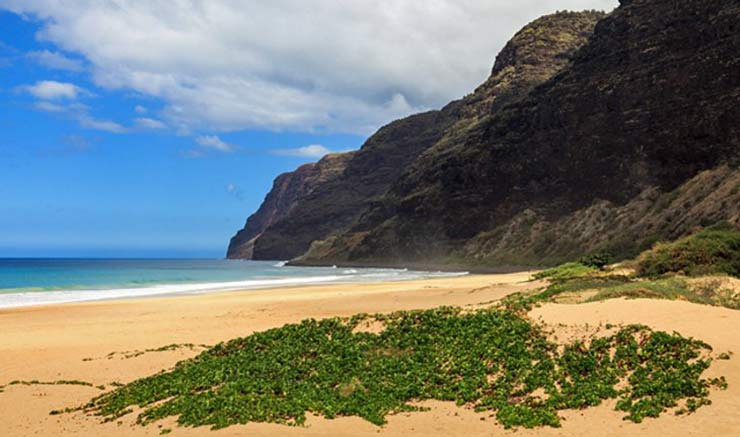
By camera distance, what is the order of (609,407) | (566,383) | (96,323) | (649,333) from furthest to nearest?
1. (96,323)
2. (649,333)
3. (566,383)
4. (609,407)

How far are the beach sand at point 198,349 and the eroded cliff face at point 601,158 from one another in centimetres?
3850

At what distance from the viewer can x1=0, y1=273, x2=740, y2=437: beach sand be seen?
32.2 ft

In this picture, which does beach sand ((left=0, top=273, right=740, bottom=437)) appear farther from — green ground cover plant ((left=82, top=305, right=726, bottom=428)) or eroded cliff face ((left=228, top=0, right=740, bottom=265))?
eroded cliff face ((left=228, top=0, right=740, bottom=265))

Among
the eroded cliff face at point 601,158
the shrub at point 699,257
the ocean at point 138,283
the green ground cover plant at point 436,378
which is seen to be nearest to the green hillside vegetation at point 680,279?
the shrub at point 699,257

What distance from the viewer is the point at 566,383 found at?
11211mm

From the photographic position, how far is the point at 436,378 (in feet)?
40.5

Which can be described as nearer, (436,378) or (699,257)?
(436,378)

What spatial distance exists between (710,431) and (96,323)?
987 inches

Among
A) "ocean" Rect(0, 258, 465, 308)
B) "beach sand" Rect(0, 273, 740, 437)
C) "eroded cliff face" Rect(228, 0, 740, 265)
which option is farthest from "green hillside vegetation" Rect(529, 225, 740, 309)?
"ocean" Rect(0, 258, 465, 308)

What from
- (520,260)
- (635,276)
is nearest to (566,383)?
(635,276)

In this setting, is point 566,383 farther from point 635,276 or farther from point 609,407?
point 635,276

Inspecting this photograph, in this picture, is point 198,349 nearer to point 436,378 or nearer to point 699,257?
point 436,378

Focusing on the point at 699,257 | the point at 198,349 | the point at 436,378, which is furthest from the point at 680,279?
the point at 198,349

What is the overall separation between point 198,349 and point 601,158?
77.4m
